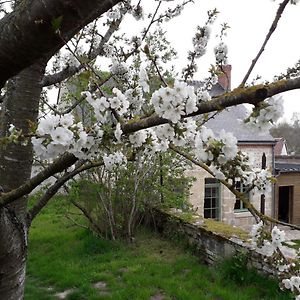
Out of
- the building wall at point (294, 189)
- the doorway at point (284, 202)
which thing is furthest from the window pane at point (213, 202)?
the doorway at point (284, 202)

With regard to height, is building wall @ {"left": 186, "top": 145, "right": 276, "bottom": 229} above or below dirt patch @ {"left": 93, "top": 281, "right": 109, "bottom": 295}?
above

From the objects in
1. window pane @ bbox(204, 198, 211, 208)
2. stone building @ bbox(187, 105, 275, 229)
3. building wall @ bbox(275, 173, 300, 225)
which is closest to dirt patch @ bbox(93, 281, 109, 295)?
stone building @ bbox(187, 105, 275, 229)

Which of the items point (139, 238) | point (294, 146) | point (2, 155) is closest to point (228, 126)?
point (139, 238)

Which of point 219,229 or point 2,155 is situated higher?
point 2,155

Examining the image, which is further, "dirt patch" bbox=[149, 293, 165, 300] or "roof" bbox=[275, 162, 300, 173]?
"roof" bbox=[275, 162, 300, 173]

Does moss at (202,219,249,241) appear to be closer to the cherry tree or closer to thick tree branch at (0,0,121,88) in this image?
the cherry tree

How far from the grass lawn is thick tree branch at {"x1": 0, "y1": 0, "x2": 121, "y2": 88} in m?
4.11

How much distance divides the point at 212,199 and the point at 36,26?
1406 centimetres

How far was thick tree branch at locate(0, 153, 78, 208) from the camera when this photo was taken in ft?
5.32

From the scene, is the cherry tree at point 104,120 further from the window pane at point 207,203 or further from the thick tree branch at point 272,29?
the window pane at point 207,203

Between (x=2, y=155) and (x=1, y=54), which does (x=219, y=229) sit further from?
(x=1, y=54)

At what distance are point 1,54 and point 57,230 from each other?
7748mm

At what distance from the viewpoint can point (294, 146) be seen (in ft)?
132

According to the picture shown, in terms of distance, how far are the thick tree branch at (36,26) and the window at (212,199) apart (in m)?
13.6
